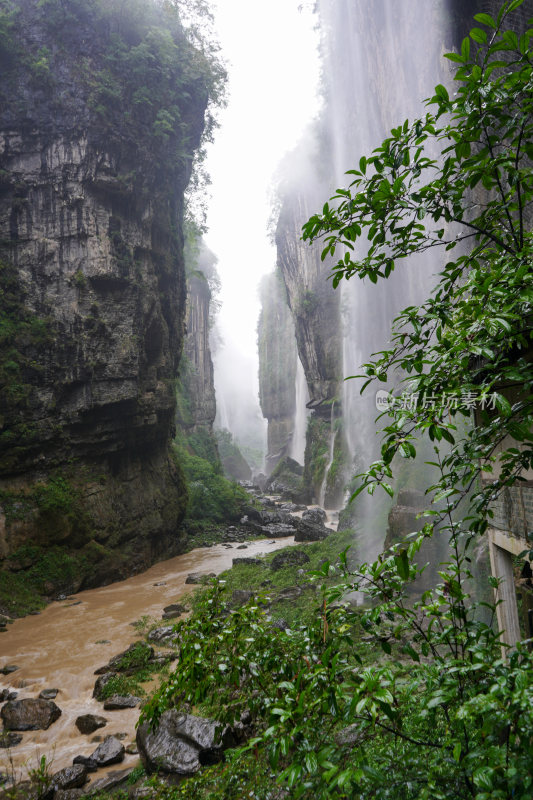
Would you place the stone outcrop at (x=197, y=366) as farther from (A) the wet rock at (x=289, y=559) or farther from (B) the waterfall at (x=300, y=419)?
(A) the wet rock at (x=289, y=559)

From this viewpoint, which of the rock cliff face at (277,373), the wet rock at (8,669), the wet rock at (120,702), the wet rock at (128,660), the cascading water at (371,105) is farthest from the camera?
the rock cliff face at (277,373)

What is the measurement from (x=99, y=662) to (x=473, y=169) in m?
8.91

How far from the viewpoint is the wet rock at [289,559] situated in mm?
12750

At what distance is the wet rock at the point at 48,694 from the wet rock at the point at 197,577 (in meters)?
6.08

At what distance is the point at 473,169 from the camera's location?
2.05 meters

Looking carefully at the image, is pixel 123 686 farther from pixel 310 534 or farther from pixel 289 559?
pixel 310 534

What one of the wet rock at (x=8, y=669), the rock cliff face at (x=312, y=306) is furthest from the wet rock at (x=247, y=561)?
the rock cliff face at (x=312, y=306)

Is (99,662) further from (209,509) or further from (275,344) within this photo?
(275,344)

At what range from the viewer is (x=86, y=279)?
45.7 feet

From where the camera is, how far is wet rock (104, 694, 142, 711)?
6.04 metres

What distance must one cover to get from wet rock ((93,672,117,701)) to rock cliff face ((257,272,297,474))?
4244 cm

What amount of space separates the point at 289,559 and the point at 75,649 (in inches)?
249

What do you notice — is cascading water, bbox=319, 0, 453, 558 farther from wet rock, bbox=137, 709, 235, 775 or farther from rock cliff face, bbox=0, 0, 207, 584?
wet rock, bbox=137, 709, 235, 775

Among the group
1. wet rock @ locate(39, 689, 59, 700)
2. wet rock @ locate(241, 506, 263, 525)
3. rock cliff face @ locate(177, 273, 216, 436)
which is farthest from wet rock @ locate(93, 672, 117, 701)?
rock cliff face @ locate(177, 273, 216, 436)
